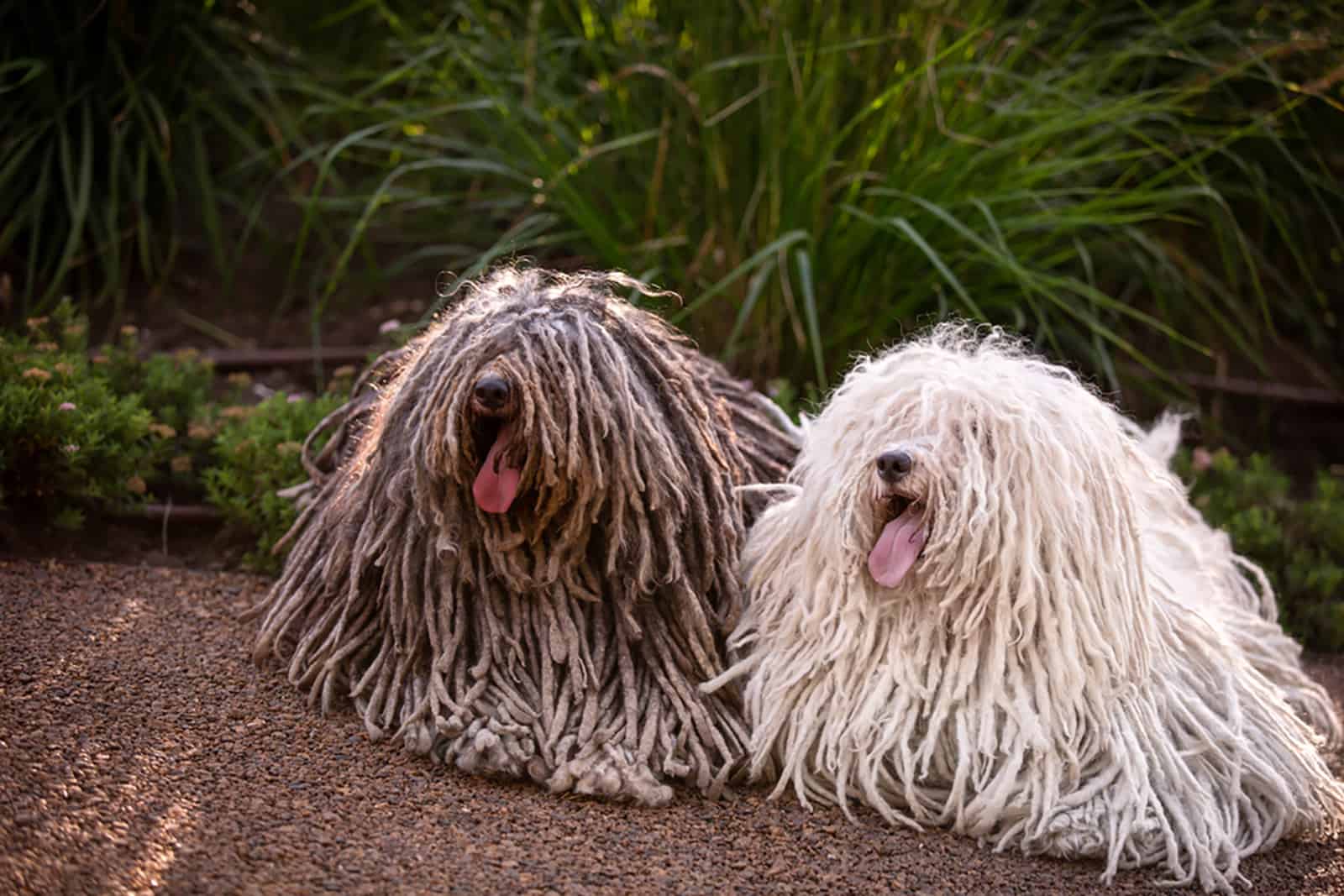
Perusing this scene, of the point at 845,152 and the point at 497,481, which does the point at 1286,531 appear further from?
the point at 497,481

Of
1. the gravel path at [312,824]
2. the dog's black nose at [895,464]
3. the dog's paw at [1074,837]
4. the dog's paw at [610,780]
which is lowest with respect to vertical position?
the gravel path at [312,824]

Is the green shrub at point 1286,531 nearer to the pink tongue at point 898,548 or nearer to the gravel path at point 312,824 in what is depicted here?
the gravel path at point 312,824

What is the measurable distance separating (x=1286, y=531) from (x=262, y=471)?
9.51ft

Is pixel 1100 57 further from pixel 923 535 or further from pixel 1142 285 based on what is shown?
pixel 923 535

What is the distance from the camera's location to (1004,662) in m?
2.87

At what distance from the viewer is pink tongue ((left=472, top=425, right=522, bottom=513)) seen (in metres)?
2.84

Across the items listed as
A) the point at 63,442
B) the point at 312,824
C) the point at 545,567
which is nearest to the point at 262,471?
the point at 63,442

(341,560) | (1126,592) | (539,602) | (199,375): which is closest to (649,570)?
(539,602)

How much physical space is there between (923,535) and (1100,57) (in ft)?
9.47

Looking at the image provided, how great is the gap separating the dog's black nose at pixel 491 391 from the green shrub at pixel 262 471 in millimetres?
1219

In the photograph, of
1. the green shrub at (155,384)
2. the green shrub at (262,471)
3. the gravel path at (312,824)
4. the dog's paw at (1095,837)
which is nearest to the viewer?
the gravel path at (312,824)

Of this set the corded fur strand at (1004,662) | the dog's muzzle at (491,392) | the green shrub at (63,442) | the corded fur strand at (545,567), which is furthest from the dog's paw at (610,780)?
the green shrub at (63,442)

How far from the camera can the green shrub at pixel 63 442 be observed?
373 centimetres

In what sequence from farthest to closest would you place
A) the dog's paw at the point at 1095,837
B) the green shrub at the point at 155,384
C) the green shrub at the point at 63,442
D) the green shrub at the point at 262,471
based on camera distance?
the green shrub at the point at 155,384 → the green shrub at the point at 262,471 → the green shrub at the point at 63,442 → the dog's paw at the point at 1095,837
